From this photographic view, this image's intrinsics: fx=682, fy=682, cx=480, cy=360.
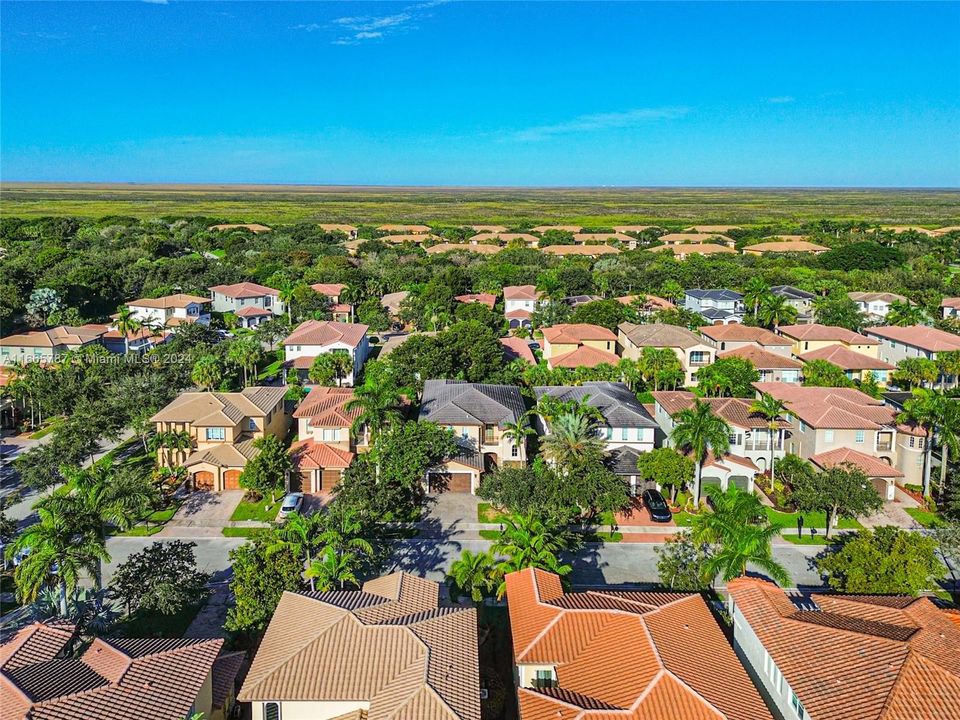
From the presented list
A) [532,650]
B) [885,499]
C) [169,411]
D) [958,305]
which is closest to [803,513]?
[885,499]

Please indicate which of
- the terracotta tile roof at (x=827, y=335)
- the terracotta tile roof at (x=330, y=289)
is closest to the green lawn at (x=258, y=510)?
the terracotta tile roof at (x=827, y=335)

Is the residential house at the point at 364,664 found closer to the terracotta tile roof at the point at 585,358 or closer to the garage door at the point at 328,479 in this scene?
the garage door at the point at 328,479

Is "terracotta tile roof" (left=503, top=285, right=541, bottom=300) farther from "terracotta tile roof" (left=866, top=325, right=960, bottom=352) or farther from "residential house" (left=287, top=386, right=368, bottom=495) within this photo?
"residential house" (left=287, top=386, right=368, bottom=495)

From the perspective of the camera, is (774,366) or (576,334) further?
(576,334)

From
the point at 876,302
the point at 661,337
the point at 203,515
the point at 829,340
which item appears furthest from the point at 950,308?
the point at 203,515

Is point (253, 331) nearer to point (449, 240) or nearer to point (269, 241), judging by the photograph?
point (269, 241)

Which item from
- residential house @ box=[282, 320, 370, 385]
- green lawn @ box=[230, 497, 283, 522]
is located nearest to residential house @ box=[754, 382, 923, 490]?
green lawn @ box=[230, 497, 283, 522]

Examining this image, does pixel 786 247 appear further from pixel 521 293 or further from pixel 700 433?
pixel 700 433
